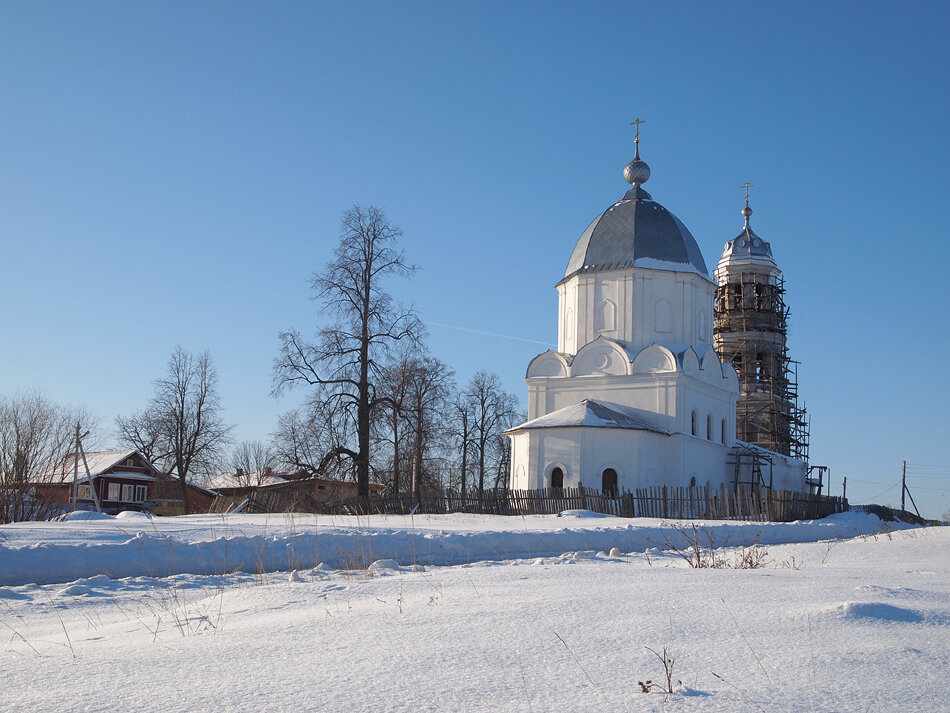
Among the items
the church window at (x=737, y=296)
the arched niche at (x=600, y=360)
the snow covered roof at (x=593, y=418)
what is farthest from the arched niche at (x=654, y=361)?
the church window at (x=737, y=296)

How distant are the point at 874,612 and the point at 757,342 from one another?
52346mm

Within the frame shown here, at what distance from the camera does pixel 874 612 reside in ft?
14.3

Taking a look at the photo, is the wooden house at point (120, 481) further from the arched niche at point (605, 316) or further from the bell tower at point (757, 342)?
the bell tower at point (757, 342)

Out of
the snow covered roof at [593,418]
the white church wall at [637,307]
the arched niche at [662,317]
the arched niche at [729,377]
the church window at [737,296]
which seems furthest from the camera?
the church window at [737,296]

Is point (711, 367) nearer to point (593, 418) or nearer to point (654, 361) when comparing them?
point (654, 361)

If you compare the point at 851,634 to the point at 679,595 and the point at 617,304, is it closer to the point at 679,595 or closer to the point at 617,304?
the point at 679,595

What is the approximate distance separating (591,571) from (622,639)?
3.62 m

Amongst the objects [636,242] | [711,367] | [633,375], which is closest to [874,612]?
[633,375]

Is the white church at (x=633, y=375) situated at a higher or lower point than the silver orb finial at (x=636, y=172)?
lower

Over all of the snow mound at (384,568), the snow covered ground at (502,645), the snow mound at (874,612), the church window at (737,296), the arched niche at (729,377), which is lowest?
the snow mound at (384,568)

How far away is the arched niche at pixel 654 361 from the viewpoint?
33.5 metres

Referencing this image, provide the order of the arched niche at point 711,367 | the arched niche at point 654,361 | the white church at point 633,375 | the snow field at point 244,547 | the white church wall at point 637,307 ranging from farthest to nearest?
1. the arched niche at point 711,367
2. the white church wall at point 637,307
3. the arched niche at point 654,361
4. the white church at point 633,375
5. the snow field at point 244,547

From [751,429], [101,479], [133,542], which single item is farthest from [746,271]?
[133,542]

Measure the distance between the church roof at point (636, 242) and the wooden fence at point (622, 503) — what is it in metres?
11.5
